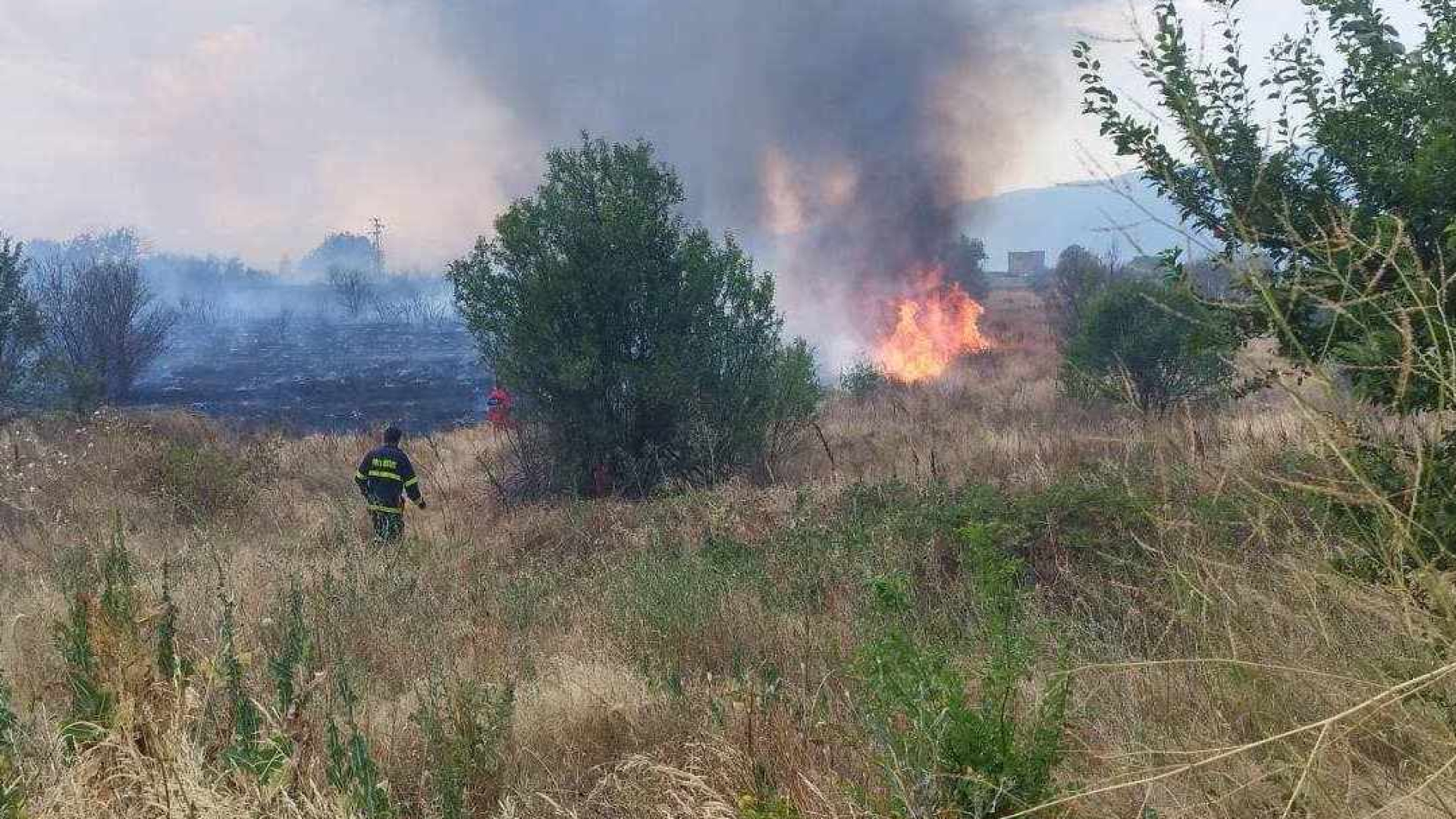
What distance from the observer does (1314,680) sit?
2438 mm

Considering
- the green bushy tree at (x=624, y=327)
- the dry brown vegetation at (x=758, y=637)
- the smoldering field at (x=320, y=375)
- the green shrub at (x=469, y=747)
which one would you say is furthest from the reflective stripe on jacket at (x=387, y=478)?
the smoldering field at (x=320, y=375)

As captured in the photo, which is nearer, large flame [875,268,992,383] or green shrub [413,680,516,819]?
green shrub [413,680,516,819]

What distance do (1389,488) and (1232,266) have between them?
1509 mm

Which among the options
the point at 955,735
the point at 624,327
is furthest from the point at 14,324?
the point at 955,735

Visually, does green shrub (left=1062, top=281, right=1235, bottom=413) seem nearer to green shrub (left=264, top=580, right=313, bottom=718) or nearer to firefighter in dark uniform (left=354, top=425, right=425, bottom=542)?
firefighter in dark uniform (left=354, top=425, right=425, bottom=542)

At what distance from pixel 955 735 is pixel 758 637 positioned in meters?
2.27

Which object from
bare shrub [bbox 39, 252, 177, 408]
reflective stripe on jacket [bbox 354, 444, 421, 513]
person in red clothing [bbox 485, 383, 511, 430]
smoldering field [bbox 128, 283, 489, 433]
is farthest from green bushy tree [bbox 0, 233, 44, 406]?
reflective stripe on jacket [bbox 354, 444, 421, 513]

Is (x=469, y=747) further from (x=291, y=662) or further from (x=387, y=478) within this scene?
(x=387, y=478)

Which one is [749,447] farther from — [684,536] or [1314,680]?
[1314,680]

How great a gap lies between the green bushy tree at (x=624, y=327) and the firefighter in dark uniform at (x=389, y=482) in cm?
249

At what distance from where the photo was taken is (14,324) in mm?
17562

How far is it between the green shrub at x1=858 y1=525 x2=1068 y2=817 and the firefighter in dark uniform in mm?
7667

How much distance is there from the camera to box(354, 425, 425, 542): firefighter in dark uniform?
29.6 ft

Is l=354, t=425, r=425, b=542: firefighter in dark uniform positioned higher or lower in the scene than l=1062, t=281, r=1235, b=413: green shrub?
lower
